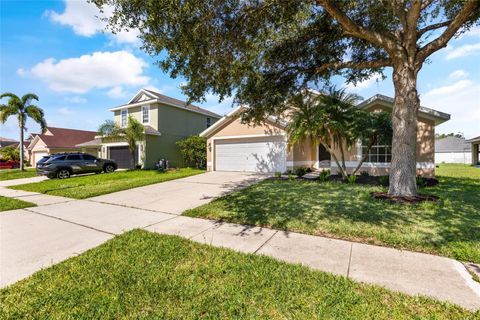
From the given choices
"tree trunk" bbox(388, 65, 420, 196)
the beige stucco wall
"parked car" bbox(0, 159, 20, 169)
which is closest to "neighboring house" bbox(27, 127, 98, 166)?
"parked car" bbox(0, 159, 20, 169)

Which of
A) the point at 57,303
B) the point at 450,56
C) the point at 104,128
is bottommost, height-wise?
the point at 57,303

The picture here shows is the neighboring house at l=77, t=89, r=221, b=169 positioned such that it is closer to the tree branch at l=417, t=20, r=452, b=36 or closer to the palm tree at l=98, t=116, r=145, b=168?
the palm tree at l=98, t=116, r=145, b=168

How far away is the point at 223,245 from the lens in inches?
156

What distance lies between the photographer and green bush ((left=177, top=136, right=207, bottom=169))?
18656 mm

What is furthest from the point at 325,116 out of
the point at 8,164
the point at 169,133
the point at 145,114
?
the point at 8,164

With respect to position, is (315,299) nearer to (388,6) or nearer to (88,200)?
(388,6)

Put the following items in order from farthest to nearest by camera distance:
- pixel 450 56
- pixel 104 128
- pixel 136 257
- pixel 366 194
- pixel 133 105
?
pixel 133 105
pixel 104 128
pixel 450 56
pixel 366 194
pixel 136 257

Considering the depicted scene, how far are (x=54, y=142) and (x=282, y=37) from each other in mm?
31624

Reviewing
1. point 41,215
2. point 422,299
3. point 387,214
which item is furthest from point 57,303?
point 387,214

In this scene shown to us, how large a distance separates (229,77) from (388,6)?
188 inches

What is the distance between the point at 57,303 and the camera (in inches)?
98.4

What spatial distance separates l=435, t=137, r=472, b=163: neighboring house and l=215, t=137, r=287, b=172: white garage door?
4147 cm

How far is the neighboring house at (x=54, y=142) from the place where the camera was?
87.3ft

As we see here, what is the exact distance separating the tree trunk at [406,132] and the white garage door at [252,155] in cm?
718
